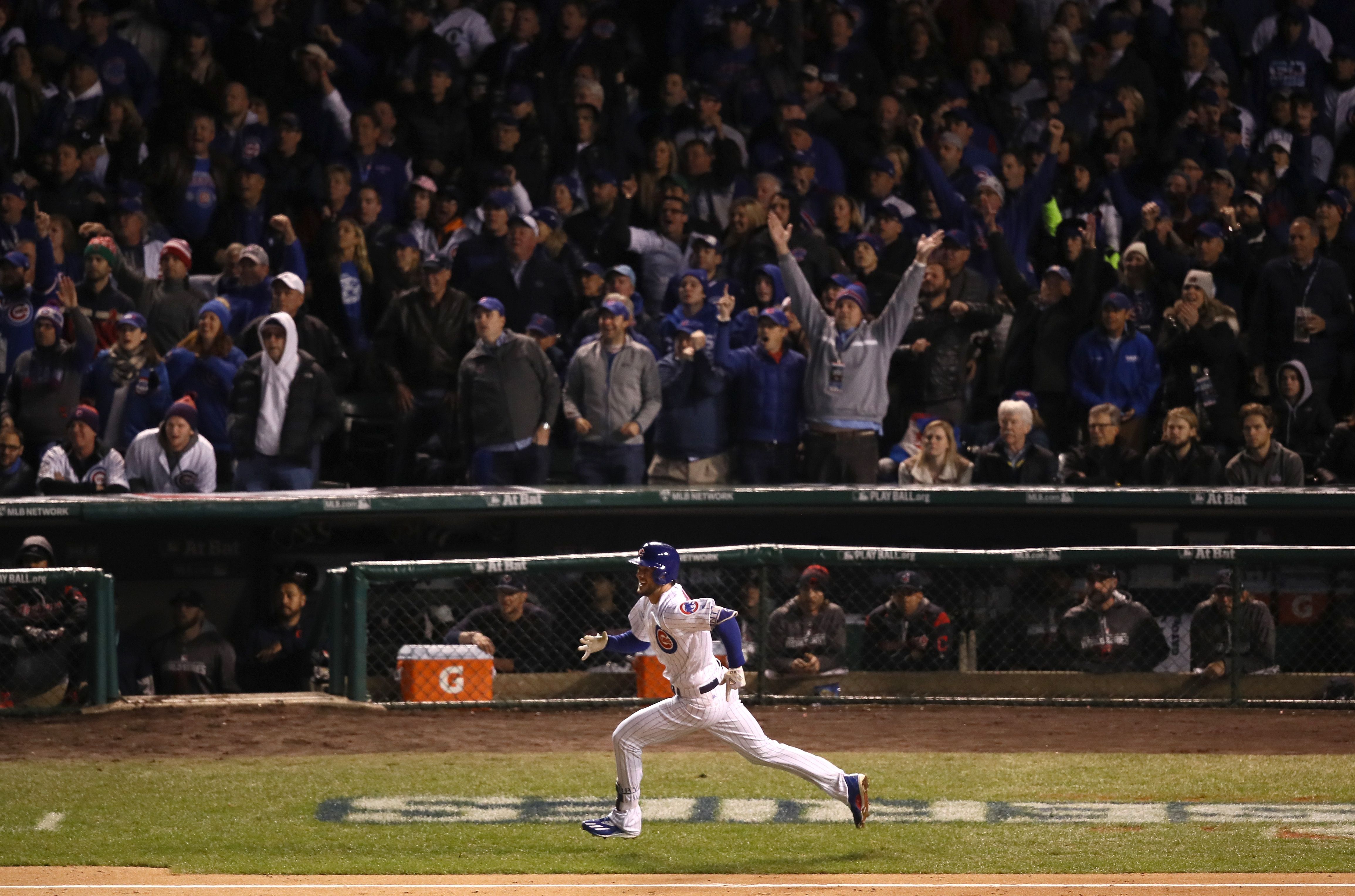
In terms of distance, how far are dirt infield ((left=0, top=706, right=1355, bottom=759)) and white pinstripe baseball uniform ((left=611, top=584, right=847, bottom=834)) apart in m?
2.42

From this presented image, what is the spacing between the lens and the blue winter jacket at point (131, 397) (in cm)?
1254

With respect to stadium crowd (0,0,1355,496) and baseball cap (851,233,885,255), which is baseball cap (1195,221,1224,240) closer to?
stadium crowd (0,0,1355,496)

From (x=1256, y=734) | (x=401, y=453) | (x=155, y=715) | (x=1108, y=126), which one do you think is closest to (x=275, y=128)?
(x=401, y=453)

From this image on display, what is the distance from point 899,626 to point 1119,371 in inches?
100

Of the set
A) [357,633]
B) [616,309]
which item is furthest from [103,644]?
[616,309]

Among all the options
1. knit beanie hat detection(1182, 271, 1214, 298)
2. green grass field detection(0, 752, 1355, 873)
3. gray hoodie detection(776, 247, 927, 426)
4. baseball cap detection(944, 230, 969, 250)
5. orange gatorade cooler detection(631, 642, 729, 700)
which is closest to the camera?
green grass field detection(0, 752, 1355, 873)

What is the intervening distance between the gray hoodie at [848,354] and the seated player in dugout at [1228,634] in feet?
8.38

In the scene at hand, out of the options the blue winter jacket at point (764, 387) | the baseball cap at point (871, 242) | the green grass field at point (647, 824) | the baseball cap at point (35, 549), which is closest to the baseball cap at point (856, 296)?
→ the blue winter jacket at point (764, 387)

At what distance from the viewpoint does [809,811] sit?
30.9 ft

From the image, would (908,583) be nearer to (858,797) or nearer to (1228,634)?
(1228,634)

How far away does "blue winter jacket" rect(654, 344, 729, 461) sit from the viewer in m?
12.8

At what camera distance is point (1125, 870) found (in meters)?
8.11

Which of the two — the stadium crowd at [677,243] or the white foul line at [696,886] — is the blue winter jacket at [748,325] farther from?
the white foul line at [696,886]

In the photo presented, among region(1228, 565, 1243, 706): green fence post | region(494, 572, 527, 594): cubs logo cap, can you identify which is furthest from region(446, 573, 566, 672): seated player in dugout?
region(1228, 565, 1243, 706): green fence post
